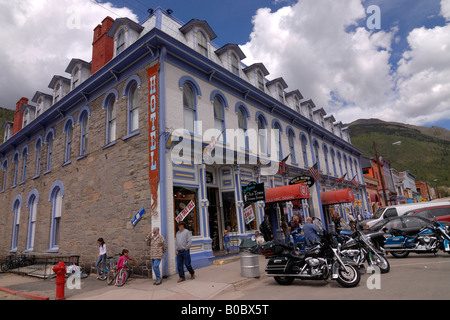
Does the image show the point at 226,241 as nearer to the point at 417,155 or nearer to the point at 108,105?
the point at 108,105

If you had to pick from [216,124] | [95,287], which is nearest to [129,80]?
[216,124]

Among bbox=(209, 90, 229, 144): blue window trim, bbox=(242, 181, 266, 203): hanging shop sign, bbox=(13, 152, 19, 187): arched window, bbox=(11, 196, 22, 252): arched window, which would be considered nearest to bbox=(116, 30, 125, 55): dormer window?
bbox=(209, 90, 229, 144): blue window trim

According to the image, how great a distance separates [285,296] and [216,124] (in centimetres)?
924

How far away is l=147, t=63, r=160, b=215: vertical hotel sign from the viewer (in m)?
9.98

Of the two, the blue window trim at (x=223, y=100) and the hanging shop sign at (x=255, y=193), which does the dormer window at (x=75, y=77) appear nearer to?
the blue window trim at (x=223, y=100)

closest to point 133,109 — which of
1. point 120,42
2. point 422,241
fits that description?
point 120,42

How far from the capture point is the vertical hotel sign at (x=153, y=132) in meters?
9.98

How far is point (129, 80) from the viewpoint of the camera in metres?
12.3

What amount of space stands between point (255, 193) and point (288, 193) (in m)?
3.33

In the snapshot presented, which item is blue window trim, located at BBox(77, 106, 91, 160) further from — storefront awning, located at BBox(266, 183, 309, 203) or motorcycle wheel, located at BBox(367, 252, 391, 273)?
motorcycle wheel, located at BBox(367, 252, 391, 273)

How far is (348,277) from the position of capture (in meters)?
6.30

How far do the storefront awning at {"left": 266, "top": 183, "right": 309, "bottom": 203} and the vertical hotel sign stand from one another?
672 centimetres

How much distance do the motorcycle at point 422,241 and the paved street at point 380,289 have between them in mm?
1177

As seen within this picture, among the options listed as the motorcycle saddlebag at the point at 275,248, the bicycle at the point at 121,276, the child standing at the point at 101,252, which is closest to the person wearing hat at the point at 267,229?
the motorcycle saddlebag at the point at 275,248
